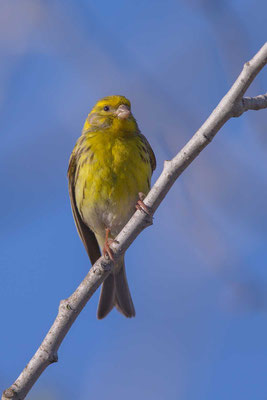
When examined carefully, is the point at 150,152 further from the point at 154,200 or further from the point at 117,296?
the point at 154,200

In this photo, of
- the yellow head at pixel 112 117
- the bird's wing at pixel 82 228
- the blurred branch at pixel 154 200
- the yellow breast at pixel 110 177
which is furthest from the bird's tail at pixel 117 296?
the blurred branch at pixel 154 200

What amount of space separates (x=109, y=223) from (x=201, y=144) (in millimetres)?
2275

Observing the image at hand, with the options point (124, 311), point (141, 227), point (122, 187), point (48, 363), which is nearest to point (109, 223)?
point (122, 187)

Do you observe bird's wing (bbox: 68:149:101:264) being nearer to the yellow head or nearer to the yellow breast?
the yellow breast

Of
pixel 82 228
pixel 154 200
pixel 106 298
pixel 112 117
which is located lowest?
pixel 154 200

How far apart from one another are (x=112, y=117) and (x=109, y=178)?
0.75 metres

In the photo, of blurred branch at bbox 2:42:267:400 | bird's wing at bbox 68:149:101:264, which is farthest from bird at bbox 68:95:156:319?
blurred branch at bbox 2:42:267:400

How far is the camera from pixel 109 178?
4.73 meters

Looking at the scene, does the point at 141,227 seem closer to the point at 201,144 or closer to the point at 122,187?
the point at 201,144

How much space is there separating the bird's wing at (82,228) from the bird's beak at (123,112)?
1.83 feet

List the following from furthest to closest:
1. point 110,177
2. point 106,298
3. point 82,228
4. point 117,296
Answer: point 82,228
point 117,296
point 106,298
point 110,177

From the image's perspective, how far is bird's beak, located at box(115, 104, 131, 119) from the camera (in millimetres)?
5113

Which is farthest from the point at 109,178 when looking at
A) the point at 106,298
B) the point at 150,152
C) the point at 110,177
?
the point at 106,298

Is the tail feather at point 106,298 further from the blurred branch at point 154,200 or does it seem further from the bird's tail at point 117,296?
the blurred branch at point 154,200
